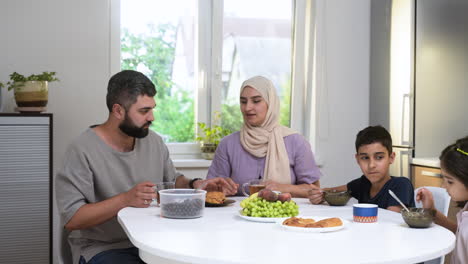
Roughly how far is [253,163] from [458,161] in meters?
1.23

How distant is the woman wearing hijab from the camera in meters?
3.11

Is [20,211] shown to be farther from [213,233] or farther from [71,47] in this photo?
[213,233]

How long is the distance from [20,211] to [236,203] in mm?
1691

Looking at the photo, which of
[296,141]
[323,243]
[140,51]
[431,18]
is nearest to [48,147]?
[140,51]

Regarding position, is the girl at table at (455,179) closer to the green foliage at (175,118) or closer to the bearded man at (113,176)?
the bearded man at (113,176)

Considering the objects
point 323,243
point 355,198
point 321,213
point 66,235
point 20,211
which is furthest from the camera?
point 20,211

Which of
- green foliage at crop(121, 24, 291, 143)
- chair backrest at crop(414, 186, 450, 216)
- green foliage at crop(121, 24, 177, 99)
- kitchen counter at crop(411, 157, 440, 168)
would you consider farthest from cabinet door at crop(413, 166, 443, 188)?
green foliage at crop(121, 24, 177, 99)

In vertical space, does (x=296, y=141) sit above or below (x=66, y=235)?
above

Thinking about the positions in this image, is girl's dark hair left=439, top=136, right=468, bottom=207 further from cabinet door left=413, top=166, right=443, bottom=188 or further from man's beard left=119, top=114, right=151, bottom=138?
cabinet door left=413, top=166, right=443, bottom=188

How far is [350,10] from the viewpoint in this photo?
482cm

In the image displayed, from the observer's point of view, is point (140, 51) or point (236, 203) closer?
point (236, 203)

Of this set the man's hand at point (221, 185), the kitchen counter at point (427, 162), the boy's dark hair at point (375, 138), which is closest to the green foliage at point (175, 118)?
the kitchen counter at point (427, 162)

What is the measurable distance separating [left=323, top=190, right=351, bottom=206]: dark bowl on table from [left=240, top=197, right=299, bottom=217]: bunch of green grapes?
38 cm

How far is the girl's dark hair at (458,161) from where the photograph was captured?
216 centimetres
